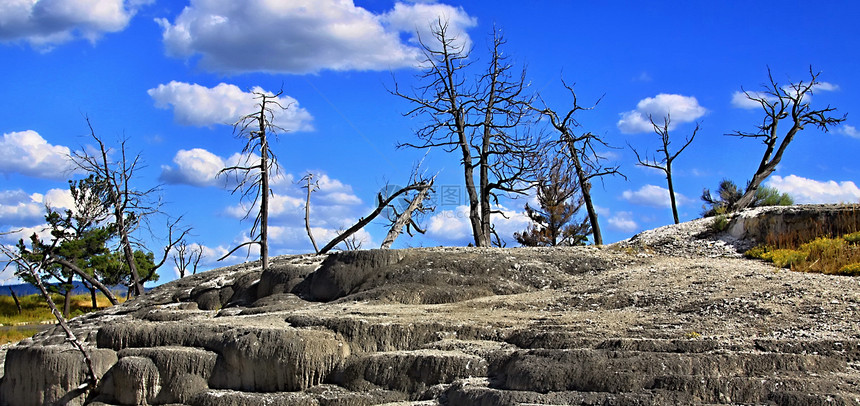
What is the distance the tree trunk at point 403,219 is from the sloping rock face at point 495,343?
425 cm

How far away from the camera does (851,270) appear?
11.8 meters

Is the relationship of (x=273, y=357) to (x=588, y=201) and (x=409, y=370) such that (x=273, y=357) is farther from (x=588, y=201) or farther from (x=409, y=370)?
(x=588, y=201)

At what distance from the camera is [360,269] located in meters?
13.5

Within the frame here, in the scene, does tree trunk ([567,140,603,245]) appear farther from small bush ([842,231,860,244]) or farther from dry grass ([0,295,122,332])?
dry grass ([0,295,122,332])

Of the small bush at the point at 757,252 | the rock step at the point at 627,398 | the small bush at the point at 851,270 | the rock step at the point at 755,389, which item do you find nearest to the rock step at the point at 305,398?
the rock step at the point at 627,398

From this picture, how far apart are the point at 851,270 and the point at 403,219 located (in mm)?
9968

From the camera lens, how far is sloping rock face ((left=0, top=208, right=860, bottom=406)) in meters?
6.72

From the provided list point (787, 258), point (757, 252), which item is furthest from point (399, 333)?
point (757, 252)

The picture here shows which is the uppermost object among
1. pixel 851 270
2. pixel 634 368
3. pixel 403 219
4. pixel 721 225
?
pixel 403 219

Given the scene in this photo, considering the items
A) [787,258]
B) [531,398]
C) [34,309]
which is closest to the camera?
[531,398]

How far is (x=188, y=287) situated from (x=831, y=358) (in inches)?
539

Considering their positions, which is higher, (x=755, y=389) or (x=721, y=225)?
(x=721, y=225)

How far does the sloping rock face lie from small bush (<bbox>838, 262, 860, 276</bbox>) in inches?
36.9

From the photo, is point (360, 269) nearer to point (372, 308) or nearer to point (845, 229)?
point (372, 308)
